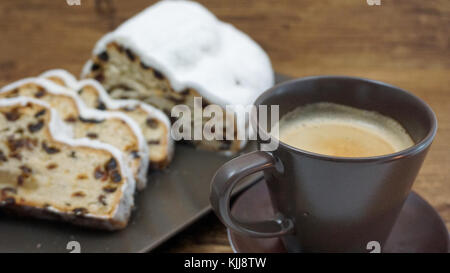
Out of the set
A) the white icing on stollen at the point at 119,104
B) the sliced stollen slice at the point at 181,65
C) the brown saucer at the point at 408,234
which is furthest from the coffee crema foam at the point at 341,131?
the white icing on stollen at the point at 119,104

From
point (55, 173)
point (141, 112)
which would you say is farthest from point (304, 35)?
point (55, 173)

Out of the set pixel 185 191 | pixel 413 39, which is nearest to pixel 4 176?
pixel 185 191

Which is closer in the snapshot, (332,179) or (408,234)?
(332,179)

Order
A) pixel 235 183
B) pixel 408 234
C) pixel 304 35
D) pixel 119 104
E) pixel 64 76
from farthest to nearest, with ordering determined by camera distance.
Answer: pixel 304 35 → pixel 64 76 → pixel 119 104 → pixel 408 234 → pixel 235 183

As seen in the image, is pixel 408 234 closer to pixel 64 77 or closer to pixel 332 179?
pixel 332 179

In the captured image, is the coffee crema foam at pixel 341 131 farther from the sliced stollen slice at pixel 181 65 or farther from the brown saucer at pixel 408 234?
the sliced stollen slice at pixel 181 65

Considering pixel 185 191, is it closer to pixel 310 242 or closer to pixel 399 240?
pixel 310 242

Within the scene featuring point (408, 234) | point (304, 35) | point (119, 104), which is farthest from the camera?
point (304, 35)
